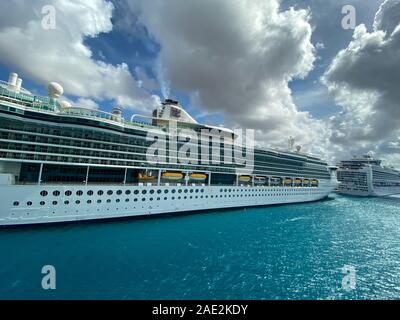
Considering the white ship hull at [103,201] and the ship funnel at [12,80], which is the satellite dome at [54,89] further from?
the white ship hull at [103,201]

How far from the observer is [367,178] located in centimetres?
7525

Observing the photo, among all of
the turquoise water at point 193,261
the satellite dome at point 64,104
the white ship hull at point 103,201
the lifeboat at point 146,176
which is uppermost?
the satellite dome at point 64,104

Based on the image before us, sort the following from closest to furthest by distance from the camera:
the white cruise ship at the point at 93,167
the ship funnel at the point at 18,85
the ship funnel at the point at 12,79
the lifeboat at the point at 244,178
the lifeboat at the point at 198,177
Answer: the white cruise ship at the point at 93,167
the ship funnel at the point at 12,79
the ship funnel at the point at 18,85
the lifeboat at the point at 198,177
the lifeboat at the point at 244,178

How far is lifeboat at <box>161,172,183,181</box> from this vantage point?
26.7m

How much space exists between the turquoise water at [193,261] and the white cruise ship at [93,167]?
246cm

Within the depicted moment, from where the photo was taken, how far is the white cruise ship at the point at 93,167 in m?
17.8

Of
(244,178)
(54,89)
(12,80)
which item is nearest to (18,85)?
(12,80)

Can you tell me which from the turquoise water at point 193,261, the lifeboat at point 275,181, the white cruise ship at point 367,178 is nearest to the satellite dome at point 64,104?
the turquoise water at point 193,261

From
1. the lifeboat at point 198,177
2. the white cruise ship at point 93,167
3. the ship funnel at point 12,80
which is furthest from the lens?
the lifeboat at point 198,177

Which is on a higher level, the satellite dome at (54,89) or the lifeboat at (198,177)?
the satellite dome at (54,89)

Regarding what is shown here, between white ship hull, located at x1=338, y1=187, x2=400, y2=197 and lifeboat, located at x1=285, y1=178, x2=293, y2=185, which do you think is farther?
white ship hull, located at x1=338, y1=187, x2=400, y2=197

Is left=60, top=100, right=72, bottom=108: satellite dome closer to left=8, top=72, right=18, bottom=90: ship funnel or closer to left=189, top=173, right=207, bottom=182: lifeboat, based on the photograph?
left=8, top=72, right=18, bottom=90: ship funnel

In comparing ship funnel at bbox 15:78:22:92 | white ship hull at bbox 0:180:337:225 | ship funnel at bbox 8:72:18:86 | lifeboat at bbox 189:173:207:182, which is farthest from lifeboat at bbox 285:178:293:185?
ship funnel at bbox 8:72:18:86

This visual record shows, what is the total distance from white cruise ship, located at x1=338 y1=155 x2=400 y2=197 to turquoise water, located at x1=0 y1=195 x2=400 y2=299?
73.8 meters
